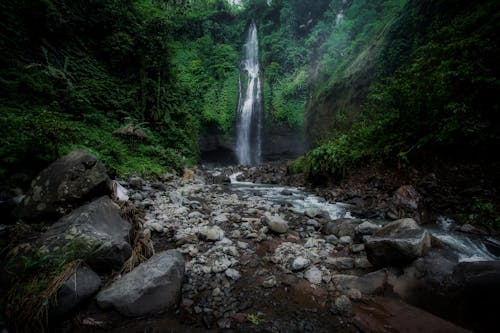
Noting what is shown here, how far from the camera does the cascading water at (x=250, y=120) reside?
20.4 meters

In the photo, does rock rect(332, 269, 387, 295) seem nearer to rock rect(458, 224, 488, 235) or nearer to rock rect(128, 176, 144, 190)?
rock rect(458, 224, 488, 235)

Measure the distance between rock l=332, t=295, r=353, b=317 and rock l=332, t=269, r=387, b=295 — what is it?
23 centimetres

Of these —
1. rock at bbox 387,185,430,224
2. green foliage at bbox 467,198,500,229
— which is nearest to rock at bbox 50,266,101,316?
rock at bbox 387,185,430,224

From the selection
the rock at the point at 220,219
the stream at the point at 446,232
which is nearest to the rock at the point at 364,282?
the stream at the point at 446,232

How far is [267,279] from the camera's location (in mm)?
2625

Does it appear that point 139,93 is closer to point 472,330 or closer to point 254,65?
point 472,330

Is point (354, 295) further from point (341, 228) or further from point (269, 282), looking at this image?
point (341, 228)

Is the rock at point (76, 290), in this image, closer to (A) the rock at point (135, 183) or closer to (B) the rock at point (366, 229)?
(B) the rock at point (366, 229)

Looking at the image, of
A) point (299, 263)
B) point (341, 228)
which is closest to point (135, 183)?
point (299, 263)

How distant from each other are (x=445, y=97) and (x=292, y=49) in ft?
68.3

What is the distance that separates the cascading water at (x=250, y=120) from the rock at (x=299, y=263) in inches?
686

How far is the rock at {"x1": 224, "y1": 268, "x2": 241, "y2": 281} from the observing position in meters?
2.62

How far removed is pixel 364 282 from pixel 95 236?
10.5 feet

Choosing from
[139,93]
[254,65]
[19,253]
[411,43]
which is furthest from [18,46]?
[254,65]
